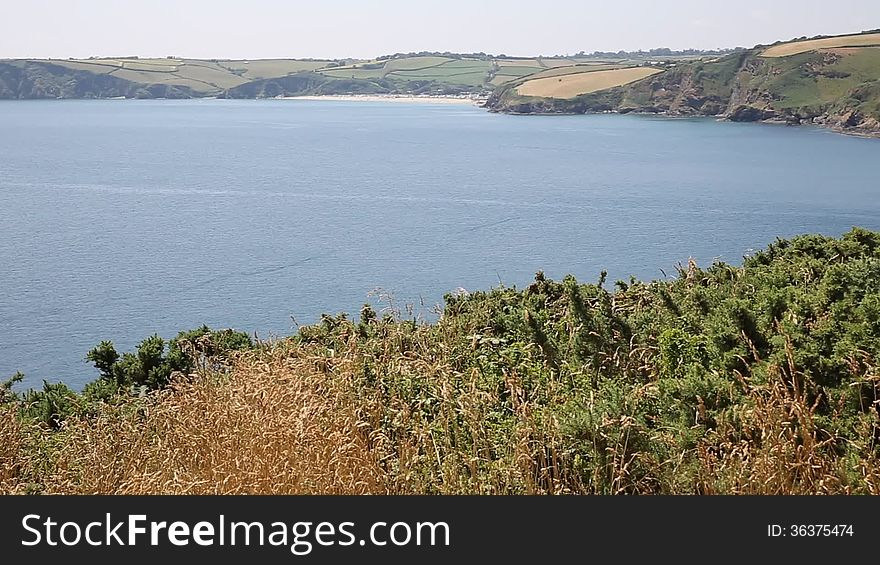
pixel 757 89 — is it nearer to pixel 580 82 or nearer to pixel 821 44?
pixel 821 44

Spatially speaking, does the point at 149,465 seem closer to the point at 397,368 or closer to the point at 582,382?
the point at 397,368

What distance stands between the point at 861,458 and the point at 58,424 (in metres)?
8.33

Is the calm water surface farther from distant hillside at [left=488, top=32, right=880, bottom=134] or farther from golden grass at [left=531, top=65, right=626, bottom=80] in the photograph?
golden grass at [left=531, top=65, right=626, bottom=80]

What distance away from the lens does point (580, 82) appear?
16738 centimetres

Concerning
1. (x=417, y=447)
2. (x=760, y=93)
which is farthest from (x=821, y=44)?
(x=417, y=447)

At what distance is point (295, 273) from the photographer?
126ft

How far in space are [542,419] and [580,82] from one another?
169 meters

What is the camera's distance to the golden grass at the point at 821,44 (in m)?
140

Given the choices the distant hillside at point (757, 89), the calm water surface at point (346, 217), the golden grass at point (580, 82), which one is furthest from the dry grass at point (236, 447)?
the golden grass at point (580, 82)

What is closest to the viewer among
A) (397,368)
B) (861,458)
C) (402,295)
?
(861,458)

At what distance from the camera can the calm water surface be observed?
33.6m

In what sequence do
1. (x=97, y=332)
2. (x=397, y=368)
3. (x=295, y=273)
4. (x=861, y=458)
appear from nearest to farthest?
(x=861, y=458)
(x=397, y=368)
(x=97, y=332)
(x=295, y=273)

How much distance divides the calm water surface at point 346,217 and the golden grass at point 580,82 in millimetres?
56733
